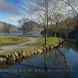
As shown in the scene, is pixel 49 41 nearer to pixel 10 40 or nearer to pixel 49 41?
pixel 49 41

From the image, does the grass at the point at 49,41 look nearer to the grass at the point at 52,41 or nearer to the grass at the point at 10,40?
the grass at the point at 52,41

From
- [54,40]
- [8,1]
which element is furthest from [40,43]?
[8,1]

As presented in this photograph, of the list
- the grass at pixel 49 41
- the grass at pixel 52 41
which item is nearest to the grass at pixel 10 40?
the grass at pixel 49 41

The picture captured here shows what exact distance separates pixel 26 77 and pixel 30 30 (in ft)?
3.72

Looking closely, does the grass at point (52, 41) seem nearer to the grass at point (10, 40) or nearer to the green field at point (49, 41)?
the green field at point (49, 41)

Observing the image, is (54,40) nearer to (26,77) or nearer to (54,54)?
(54,54)

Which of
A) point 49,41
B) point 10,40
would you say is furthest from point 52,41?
point 10,40

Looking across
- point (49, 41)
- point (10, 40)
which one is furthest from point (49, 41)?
point (10, 40)

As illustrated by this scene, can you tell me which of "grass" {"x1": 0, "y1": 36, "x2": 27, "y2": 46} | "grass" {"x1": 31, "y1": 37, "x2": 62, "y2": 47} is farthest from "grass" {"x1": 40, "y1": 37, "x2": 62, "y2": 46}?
"grass" {"x1": 0, "y1": 36, "x2": 27, "y2": 46}

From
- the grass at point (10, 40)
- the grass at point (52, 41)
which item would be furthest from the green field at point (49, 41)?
the grass at point (10, 40)

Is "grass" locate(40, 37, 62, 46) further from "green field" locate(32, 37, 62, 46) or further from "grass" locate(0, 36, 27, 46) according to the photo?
"grass" locate(0, 36, 27, 46)

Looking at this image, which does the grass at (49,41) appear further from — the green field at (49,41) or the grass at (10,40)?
the grass at (10,40)

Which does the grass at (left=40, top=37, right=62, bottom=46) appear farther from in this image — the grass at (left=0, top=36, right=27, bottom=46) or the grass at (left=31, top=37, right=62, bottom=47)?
the grass at (left=0, top=36, right=27, bottom=46)

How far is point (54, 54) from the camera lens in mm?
5629
